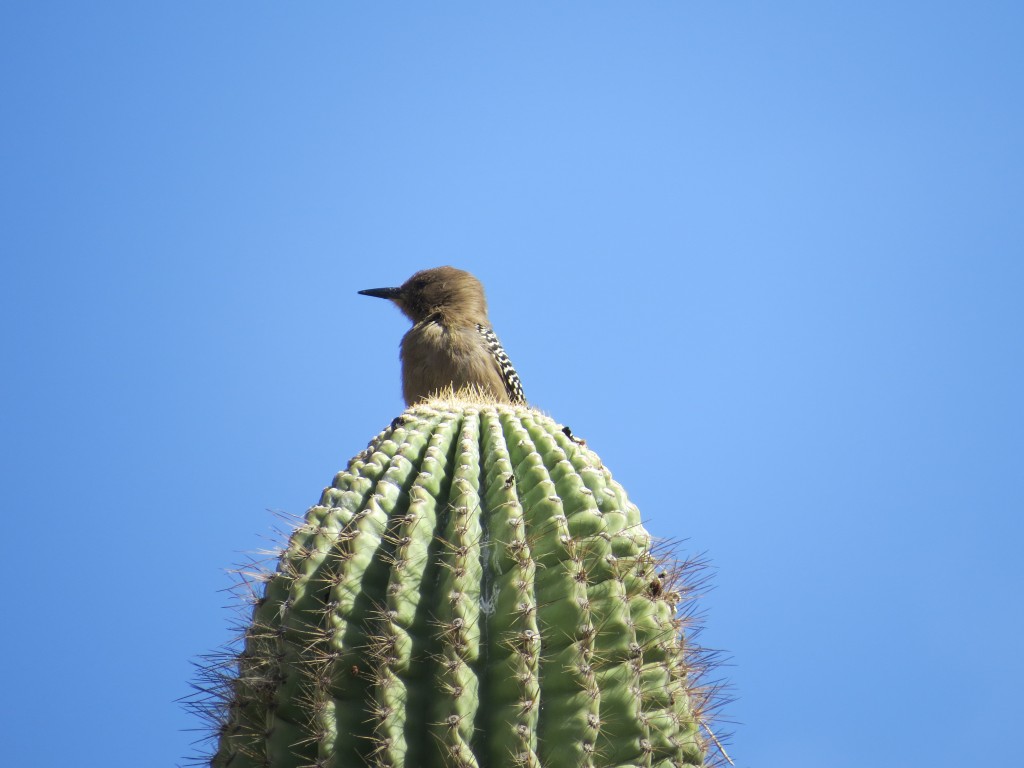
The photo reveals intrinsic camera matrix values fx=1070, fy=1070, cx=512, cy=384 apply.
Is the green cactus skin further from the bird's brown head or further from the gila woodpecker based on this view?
the bird's brown head

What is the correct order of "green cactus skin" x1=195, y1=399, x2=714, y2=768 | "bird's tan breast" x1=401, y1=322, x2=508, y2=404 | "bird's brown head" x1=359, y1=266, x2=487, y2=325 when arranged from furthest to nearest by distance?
1. "bird's brown head" x1=359, y1=266, x2=487, y2=325
2. "bird's tan breast" x1=401, y1=322, x2=508, y2=404
3. "green cactus skin" x1=195, y1=399, x2=714, y2=768

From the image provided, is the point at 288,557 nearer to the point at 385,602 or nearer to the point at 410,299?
the point at 385,602

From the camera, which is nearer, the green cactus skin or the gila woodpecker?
the green cactus skin

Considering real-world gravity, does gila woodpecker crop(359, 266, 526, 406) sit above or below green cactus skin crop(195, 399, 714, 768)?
above

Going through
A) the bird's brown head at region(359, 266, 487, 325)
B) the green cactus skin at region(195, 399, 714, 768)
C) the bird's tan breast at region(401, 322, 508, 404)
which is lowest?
the green cactus skin at region(195, 399, 714, 768)

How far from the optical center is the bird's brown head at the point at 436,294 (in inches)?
325

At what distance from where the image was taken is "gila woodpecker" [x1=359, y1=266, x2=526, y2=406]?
7.35 m

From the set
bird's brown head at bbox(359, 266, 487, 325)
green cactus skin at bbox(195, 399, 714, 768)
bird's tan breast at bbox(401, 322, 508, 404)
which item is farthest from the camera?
bird's brown head at bbox(359, 266, 487, 325)

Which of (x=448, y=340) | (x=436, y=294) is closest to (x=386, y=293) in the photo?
(x=436, y=294)

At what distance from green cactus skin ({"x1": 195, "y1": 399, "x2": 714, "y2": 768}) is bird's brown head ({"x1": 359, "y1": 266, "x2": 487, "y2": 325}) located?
520cm

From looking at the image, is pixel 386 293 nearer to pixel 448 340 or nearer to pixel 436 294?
pixel 436 294

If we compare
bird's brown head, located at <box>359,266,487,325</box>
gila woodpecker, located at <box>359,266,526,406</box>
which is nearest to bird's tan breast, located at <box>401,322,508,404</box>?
gila woodpecker, located at <box>359,266,526,406</box>

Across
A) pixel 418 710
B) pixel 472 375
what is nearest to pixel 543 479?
pixel 418 710

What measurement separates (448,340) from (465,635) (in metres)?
5.04
